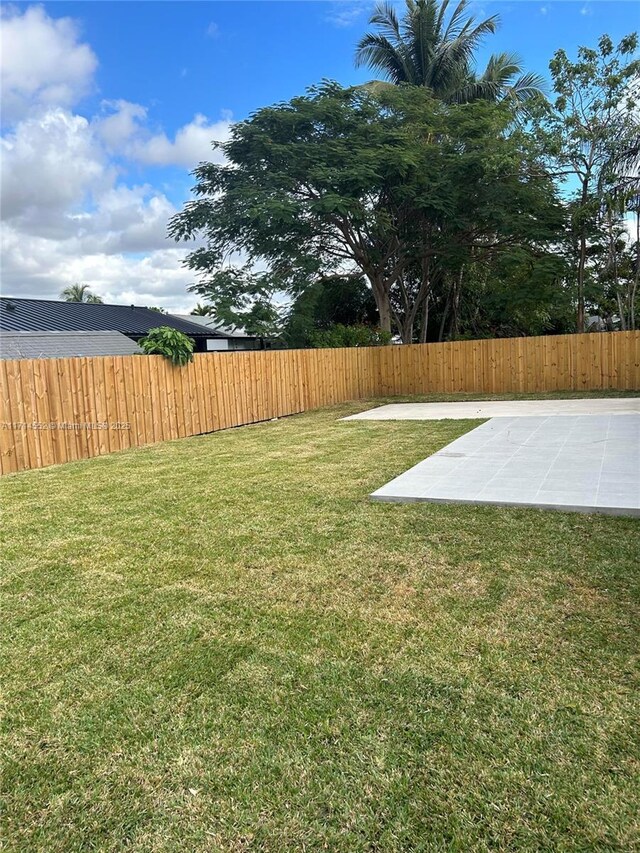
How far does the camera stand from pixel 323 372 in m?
13.2

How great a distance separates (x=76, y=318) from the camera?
53.8 ft

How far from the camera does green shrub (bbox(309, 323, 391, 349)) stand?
15.7 m

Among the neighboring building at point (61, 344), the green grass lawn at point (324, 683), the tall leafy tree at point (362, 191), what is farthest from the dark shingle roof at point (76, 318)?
the green grass lawn at point (324, 683)

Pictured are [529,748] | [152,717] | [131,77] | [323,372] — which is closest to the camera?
[529,748]

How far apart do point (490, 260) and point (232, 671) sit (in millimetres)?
17528

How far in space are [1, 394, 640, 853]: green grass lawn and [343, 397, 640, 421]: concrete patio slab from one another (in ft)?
20.3

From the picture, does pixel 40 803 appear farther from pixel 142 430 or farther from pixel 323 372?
pixel 323 372

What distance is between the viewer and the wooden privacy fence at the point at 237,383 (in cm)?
673

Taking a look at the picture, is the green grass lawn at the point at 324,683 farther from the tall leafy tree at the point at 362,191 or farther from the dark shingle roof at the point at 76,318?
the dark shingle roof at the point at 76,318

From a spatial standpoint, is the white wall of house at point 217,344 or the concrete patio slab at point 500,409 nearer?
the concrete patio slab at point 500,409

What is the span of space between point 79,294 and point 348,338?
27.6 m

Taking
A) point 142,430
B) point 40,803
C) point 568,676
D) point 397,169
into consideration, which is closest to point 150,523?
point 40,803

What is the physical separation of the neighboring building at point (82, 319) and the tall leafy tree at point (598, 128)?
39.1ft

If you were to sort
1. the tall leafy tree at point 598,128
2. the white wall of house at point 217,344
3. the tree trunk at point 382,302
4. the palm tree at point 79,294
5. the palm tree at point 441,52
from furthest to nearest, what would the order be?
the palm tree at point 79,294, the white wall of house at point 217,344, the palm tree at point 441,52, the tree trunk at point 382,302, the tall leafy tree at point 598,128
